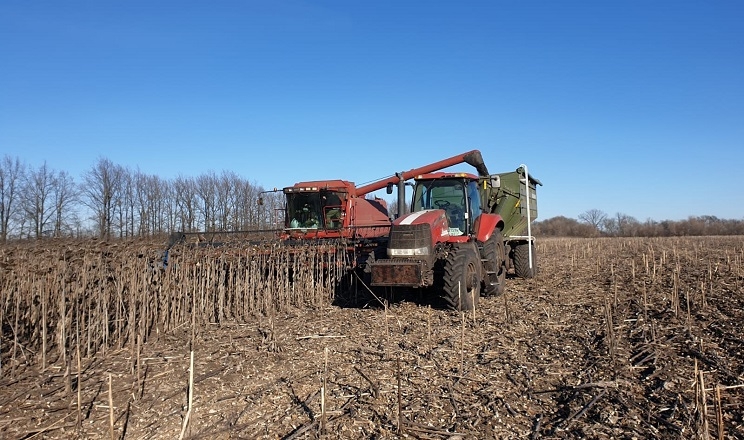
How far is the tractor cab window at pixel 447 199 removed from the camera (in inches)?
363

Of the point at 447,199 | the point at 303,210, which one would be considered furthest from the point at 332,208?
the point at 447,199

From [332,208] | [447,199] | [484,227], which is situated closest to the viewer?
[484,227]

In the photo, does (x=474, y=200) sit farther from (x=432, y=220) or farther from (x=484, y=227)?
(x=432, y=220)

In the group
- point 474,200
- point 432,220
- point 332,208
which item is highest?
point 332,208

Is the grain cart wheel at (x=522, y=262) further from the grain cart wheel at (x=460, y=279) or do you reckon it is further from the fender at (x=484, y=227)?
the grain cart wheel at (x=460, y=279)

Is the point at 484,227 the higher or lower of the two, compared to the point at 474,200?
lower

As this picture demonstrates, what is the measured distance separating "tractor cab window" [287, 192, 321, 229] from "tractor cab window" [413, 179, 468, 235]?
3734 mm

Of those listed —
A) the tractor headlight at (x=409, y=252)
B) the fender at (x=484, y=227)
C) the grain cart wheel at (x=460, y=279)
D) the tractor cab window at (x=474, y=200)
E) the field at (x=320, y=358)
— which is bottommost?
the field at (x=320, y=358)

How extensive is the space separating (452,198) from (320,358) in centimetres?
473

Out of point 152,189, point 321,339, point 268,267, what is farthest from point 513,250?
point 152,189

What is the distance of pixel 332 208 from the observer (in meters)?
12.8

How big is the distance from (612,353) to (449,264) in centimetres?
303

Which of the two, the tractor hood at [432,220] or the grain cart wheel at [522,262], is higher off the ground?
the tractor hood at [432,220]

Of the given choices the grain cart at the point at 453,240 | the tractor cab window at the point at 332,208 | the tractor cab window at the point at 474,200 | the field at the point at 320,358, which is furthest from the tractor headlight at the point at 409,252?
the tractor cab window at the point at 332,208
